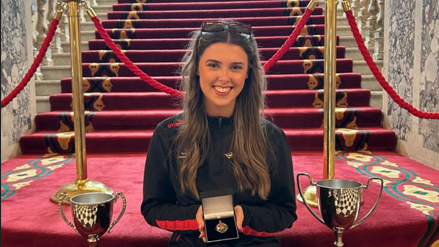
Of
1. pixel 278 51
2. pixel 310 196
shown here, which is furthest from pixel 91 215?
pixel 278 51

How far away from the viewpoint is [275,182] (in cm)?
159

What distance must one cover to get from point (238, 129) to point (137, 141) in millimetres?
2413

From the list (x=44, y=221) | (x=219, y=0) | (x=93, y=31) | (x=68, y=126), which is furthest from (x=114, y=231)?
(x=219, y=0)

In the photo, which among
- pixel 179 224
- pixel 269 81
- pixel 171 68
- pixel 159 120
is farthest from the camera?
pixel 171 68

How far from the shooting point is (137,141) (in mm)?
3830

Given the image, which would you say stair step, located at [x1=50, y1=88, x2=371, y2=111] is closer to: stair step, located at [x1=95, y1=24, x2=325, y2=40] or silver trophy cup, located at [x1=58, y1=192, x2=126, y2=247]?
stair step, located at [x1=95, y1=24, x2=325, y2=40]

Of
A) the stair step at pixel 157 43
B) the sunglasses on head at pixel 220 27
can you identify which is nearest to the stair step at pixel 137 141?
the stair step at pixel 157 43

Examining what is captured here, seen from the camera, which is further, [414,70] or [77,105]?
[414,70]

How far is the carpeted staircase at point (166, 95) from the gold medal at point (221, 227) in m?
2.14

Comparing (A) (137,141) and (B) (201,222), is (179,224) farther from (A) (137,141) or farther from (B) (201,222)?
(A) (137,141)

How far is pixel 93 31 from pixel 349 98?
12.0 feet

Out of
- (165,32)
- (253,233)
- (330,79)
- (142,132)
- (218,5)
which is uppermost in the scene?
(218,5)

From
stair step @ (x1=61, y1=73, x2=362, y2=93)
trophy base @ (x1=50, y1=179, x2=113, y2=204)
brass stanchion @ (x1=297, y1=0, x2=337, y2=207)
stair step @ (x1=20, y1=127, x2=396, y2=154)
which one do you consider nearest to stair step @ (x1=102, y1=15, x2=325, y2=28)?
stair step @ (x1=61, y1=73, x2=362, y2=93)

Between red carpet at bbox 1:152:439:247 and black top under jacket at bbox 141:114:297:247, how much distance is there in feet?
1.51
